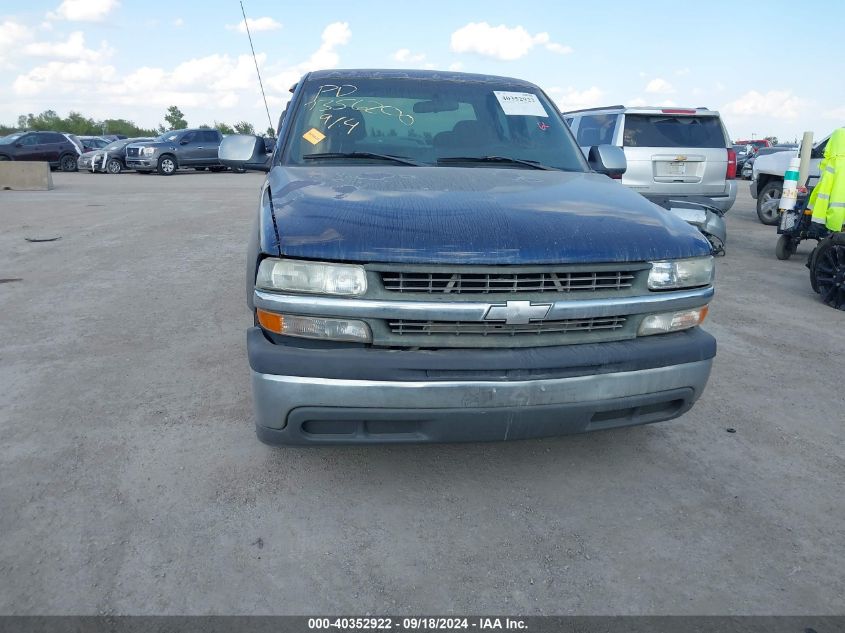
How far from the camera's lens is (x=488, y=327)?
8.30 feet

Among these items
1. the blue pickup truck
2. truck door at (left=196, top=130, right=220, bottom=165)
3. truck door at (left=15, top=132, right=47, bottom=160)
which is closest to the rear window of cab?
the blue pickup truck

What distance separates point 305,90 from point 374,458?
228cm

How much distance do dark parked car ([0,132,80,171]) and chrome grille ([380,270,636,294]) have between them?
23996 millimetres

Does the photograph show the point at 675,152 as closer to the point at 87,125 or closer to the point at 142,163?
the point at 142,163

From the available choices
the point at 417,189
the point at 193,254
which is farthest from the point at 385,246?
the point at 193,254

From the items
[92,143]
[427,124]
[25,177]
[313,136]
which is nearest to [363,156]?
[313,136]

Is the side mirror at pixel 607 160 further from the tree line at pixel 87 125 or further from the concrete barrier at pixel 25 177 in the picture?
the tree line at pixel 87 125

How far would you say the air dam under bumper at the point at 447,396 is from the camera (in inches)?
94.9

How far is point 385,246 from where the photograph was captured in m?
2.43

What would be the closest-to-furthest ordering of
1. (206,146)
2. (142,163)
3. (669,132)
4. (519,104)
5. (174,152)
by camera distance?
(519,104) → (669,132) → (142,163) → (174,152) → (206,146)

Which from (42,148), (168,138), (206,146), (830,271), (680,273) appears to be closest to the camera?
(680,273)

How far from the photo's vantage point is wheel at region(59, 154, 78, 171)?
24172 mm

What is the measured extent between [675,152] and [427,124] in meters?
6.05

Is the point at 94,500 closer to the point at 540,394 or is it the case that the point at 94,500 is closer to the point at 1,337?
the point at 540,394
